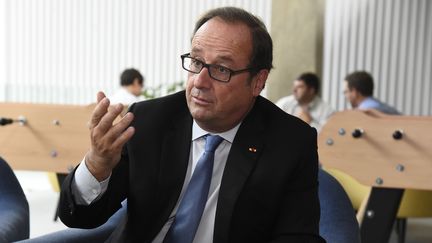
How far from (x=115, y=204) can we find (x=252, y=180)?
1.05 feet

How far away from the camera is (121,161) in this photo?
5.91ft

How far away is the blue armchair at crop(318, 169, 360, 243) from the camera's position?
6.61ft

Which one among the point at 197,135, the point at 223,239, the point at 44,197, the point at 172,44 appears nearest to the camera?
the point at 223,239

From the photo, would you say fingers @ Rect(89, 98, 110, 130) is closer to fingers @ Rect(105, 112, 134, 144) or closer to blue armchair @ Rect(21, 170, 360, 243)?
fingers @ Rect(105, 112, 134, 144)

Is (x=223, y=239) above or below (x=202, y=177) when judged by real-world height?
below

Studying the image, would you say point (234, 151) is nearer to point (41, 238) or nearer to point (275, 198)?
point (275, 198)

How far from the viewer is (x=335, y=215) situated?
2051 millimetres

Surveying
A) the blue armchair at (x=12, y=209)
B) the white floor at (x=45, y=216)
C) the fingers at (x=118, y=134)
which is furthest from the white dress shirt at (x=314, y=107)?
the fingers at (x=118, y=134)

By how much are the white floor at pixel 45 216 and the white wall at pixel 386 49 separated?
1.85m

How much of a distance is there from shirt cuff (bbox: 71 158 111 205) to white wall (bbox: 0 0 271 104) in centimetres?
629

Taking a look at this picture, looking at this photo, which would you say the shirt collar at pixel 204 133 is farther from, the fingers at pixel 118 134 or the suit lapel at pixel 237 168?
the fingers at pixel 118 134

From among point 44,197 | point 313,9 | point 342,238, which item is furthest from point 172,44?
point 342,238

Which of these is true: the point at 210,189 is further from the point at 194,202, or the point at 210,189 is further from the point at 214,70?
the point at 214,70

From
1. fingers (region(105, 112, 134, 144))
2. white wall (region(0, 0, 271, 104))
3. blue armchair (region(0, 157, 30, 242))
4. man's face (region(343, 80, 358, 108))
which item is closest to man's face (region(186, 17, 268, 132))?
fingers (region(105, 112, 134, 144))
